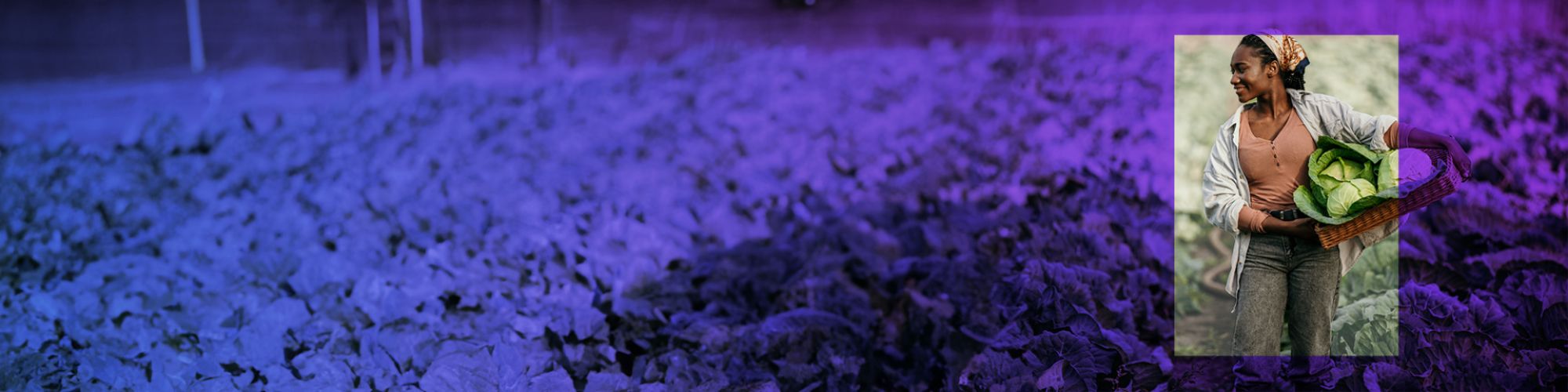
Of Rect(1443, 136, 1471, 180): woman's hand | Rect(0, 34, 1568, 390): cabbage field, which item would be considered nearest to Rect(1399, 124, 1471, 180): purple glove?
Rect(1443, 136, 1471, 180): woman's hand

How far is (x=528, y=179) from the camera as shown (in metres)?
2.06

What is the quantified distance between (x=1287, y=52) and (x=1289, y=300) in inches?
12.7

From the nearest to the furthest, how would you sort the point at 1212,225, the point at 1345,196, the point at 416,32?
the point at 1345,196 → the point at 1212,225 → the point at 416,32

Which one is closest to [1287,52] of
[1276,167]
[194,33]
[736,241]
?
[1276,167]

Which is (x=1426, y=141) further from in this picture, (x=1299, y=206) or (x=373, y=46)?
(x=373, y=46)

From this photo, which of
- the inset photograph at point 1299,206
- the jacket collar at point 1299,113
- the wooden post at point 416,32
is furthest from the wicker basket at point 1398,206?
the wooden post at point 416,32

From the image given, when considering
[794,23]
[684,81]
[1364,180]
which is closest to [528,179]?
[684,81]

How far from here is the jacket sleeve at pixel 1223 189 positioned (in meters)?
1.30

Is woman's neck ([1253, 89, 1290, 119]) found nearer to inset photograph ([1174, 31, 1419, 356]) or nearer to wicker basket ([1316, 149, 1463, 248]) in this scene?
inset photograph ([1174, 31, 1419, 356])

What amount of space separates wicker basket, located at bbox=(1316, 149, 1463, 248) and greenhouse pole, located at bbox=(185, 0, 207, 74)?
8.96 feet

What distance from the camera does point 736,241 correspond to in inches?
69.8

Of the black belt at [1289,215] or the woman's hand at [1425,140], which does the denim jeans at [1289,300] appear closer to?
Answer: the black belt at [1289,215]

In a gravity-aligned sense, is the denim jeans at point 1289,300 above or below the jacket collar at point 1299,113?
A: below

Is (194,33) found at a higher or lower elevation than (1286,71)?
higher
